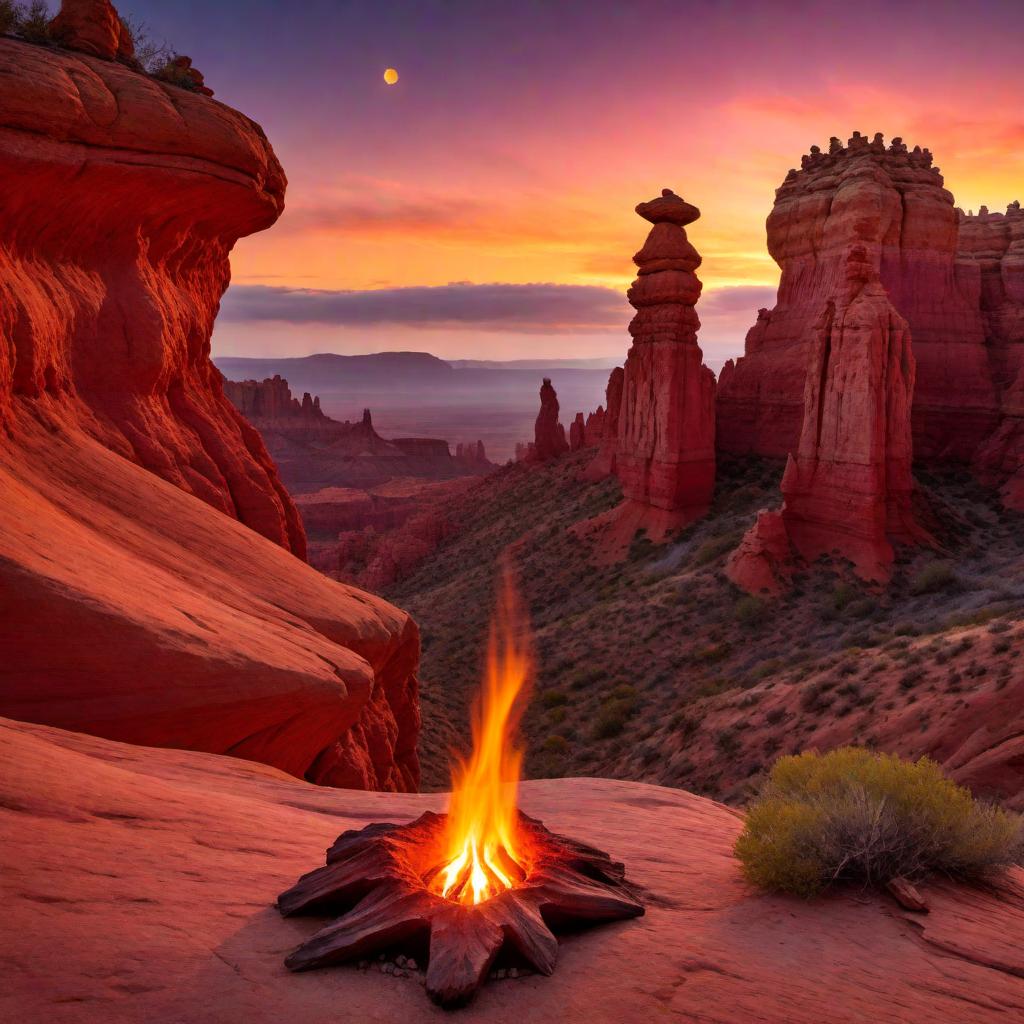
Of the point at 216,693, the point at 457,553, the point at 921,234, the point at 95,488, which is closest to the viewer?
the point at 216,693

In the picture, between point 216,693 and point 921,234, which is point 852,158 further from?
point 216,693

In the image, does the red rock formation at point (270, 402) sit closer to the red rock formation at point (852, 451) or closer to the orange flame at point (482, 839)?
the red rock formation at point (852, 451)

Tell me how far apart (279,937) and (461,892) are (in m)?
1.27

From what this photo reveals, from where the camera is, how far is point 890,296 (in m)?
39.8

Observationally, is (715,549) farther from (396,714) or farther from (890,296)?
(396,714)

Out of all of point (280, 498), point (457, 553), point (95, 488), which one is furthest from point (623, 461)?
point (95, 488)

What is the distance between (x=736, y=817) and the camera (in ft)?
32.6

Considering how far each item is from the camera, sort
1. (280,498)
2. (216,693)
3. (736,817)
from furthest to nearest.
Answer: (280,498) → (736,817) → (216,693)

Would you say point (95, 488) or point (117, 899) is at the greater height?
point (95, 488)

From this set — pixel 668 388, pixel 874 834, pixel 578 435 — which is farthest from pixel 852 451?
pixel 578 435

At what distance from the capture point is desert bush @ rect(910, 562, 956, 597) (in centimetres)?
2598

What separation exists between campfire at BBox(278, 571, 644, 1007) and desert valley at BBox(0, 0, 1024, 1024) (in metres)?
0.03

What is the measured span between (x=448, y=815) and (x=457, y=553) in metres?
43.1

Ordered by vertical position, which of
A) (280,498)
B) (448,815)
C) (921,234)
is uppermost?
(921,234)
